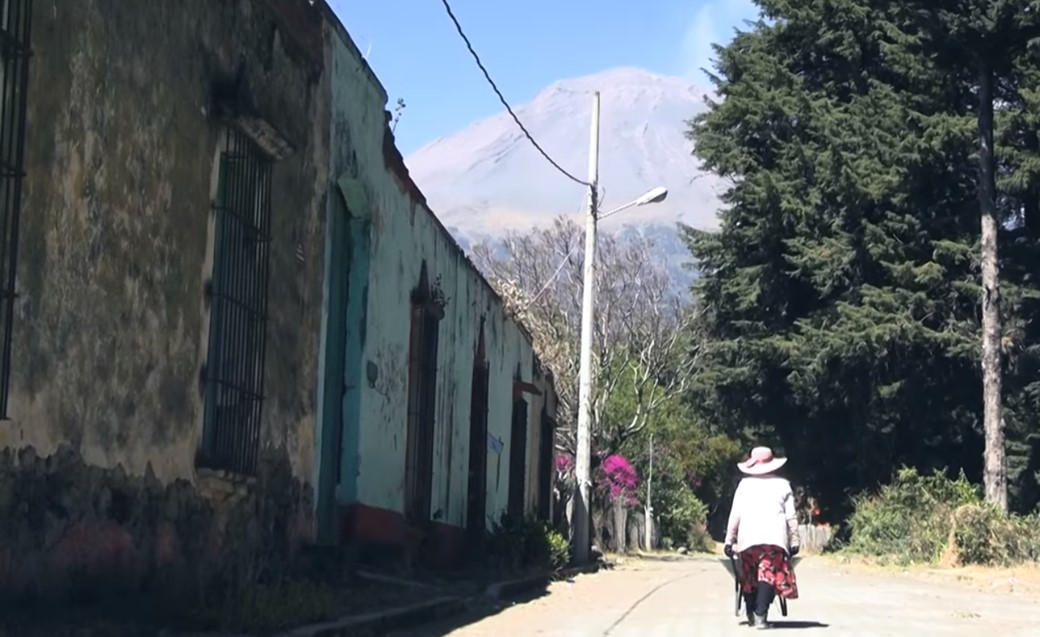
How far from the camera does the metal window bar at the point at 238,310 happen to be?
10.1m

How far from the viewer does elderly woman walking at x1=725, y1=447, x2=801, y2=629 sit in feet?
38.8

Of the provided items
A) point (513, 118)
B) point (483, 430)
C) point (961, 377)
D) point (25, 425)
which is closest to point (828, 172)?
point (961, 377)

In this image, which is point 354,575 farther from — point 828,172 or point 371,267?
point 828,172

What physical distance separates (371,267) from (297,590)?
4851 millimetres

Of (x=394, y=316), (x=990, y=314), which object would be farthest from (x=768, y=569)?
(x=990, y=314)

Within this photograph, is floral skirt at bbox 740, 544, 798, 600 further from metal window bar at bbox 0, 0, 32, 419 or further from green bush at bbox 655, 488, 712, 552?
green bush at bbox 655, 488, 712, 552

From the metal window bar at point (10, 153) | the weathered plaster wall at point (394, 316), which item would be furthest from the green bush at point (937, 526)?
the metal window bar at point (10, 153)

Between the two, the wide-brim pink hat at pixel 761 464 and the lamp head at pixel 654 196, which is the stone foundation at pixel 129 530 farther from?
the lamp head at pixel 654 196

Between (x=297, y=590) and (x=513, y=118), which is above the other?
(x=513, y=118)

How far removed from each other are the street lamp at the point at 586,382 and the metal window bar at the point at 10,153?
709 inches

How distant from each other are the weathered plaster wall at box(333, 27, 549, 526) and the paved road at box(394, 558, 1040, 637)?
189 cm

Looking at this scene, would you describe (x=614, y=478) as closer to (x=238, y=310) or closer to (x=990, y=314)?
(x=990, y=314)

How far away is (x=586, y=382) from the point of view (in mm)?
25703

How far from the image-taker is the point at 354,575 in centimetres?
1259
